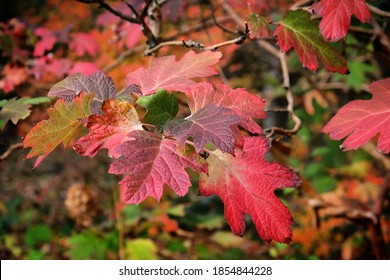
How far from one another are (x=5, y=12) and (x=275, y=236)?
5.57 m

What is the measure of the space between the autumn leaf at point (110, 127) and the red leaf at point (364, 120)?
1.45 ft

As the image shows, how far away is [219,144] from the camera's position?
2.30 feet

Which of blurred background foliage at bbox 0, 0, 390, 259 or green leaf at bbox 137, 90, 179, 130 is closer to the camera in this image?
green leaf at bbox 137, 90, 179, 130

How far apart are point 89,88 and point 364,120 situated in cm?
60

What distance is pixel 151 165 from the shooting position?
75 cm

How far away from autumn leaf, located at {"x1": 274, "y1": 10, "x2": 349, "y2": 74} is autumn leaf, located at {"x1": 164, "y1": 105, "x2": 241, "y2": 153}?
0.38 m

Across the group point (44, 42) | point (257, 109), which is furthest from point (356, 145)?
point (44, 42)

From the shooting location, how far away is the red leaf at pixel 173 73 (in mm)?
945

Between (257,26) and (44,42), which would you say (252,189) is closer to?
(257,26)

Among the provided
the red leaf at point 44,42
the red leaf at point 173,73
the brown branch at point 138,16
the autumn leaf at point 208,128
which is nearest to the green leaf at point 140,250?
the red leaf at point 44,42

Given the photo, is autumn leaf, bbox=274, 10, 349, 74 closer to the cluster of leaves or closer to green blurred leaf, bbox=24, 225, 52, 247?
the cluster of leaves

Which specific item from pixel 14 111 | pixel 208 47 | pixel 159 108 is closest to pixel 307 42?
pixel 208 47

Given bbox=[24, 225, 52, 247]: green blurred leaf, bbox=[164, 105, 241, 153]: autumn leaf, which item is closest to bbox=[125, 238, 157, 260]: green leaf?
bbox=[24, 225, 52, 247]: green blurred leaf

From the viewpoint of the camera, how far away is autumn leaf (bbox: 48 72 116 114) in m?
0.88
